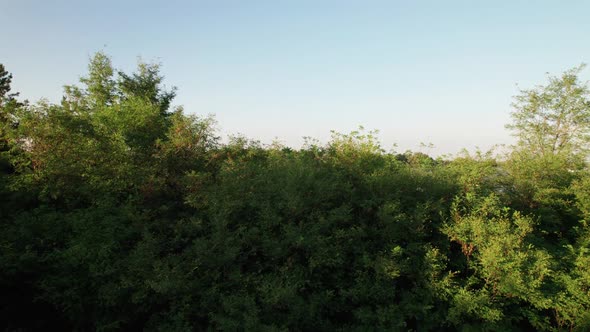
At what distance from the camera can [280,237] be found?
9.02 meters

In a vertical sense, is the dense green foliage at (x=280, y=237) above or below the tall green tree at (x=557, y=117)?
below

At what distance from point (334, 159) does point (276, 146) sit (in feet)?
8.64

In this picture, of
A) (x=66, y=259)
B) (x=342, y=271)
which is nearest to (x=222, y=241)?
(x=342, y=271)

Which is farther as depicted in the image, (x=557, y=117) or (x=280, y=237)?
(x=557, y=117)

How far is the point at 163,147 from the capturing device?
470 inches

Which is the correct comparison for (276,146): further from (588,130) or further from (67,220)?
(588,130)

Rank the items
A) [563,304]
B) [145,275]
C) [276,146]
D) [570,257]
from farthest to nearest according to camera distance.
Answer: [276,146] < [570,257] < [145,275] < [563,304]

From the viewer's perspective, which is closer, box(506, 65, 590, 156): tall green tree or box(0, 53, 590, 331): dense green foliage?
box(0, 53, 590, 331): dense green foliage

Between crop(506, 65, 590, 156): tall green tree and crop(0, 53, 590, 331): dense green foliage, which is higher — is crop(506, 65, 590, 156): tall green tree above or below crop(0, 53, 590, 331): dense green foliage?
above

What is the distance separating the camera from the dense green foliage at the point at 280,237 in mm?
7805

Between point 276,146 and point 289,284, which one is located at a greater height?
point 276,146

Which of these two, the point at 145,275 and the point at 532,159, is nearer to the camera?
the point at 145,275

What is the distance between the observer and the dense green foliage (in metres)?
7.80

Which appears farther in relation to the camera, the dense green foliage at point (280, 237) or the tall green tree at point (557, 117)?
the tall green tree at point (557, 117)
